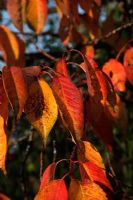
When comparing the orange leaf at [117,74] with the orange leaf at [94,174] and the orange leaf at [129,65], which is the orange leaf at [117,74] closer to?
the orange leaf at [129,65]

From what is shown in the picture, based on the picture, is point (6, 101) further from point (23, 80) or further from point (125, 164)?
point (125, 164)

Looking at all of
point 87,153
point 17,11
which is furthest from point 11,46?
point 87,153

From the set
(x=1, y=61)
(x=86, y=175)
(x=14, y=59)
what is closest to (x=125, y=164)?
(x=1, y=61)

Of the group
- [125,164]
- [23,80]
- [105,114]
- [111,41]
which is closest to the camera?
[23,80]

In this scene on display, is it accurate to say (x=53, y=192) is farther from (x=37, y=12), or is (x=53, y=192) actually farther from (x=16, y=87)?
(x=37, y=12)

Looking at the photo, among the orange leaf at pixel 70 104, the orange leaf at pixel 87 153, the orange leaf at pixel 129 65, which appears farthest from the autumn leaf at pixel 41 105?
the orange leaf at pixel 129 65
